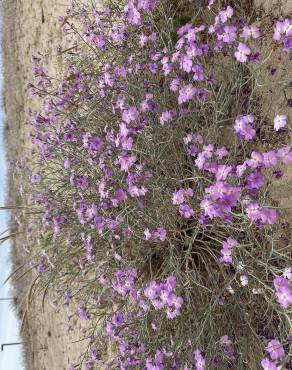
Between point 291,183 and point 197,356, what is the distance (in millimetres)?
880

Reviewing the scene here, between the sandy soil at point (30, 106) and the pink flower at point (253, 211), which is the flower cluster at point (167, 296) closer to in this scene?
the pink flower at point (253, 211)

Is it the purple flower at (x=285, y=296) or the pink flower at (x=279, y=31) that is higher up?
the pink flower at (x=279, y=31)

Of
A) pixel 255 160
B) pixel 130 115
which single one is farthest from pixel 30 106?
pixel 255 160

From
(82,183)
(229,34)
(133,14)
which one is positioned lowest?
(82,183)

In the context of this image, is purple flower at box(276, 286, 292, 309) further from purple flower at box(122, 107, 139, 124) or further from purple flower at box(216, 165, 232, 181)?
purple flower at box(122, 107, 139, 124)

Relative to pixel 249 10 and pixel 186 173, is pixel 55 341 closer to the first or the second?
pixel 186 173

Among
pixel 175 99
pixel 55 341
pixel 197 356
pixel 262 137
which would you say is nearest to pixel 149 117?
pixel 175 99

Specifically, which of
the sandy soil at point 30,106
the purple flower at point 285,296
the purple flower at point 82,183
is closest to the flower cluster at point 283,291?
the purple flower at point 285,296

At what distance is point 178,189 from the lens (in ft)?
7.79

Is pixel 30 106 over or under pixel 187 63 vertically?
over

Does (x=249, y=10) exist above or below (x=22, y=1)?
below

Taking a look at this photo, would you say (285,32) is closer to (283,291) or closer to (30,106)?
(283,291)

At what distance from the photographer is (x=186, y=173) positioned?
2.45 meters

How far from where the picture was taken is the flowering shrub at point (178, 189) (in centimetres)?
197
